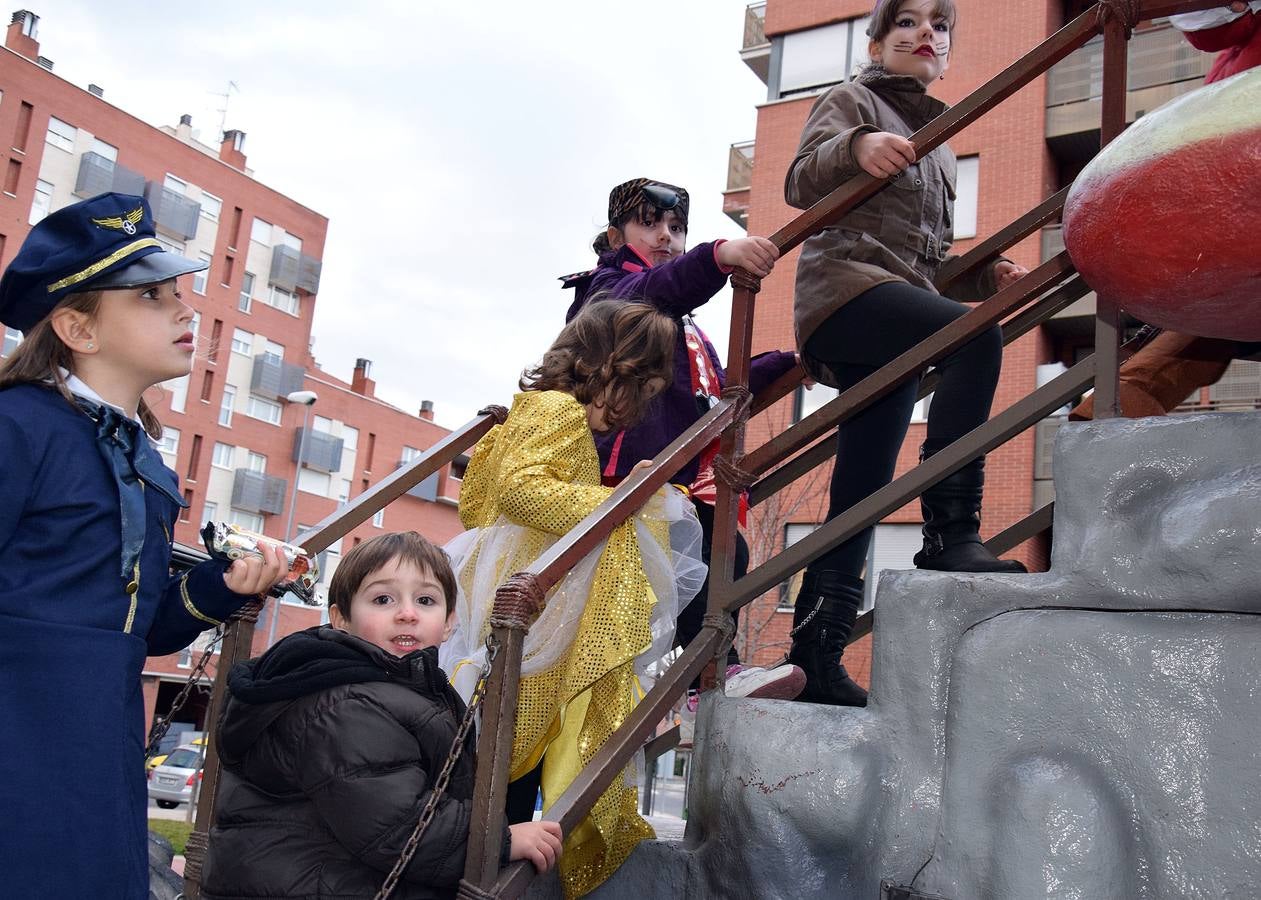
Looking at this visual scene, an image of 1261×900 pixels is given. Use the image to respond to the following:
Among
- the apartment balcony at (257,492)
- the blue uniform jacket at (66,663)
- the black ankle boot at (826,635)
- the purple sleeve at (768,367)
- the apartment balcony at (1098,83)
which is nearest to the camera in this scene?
the blue uniform jacket at (66,663)

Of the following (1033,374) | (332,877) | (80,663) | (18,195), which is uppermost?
(18,195)

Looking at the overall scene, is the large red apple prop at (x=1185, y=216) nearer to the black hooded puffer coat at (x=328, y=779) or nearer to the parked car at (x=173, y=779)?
the black hooded puffer coat at (x=328, y=779)

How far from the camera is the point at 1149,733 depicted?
6.53 ft

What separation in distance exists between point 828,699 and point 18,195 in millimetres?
33969

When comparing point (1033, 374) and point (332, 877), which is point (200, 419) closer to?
point (1033, 374)

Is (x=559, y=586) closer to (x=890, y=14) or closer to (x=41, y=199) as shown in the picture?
(x=890, y=14)

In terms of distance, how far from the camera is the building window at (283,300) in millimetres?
39406

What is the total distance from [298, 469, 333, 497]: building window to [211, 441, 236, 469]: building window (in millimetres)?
2894

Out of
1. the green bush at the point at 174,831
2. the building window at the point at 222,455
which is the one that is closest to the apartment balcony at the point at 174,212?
the building window at the point at 222,455

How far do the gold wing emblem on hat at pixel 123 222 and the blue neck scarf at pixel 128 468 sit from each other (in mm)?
357

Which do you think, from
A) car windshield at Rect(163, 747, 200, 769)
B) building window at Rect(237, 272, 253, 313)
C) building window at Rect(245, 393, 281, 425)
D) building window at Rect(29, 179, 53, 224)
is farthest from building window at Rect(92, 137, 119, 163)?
car windshield at Rect(163, 747, 200, 769)

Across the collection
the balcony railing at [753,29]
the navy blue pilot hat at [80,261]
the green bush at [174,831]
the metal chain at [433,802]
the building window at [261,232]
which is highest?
the building window at [261,232]

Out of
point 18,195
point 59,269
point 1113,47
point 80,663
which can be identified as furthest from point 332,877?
point 18,195

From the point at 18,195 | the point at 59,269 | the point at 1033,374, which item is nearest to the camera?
the point at 59,269
